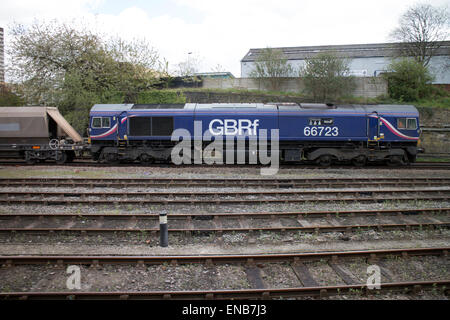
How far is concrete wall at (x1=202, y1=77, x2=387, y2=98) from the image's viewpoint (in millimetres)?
30453

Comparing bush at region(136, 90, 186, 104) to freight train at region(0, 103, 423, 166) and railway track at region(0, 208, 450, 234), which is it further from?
railway track at region(0, 208, 450, 234)

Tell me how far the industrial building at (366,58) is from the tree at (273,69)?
1828 mm

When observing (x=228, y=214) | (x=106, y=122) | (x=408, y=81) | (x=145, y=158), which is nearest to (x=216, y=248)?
(x=228, y=214)

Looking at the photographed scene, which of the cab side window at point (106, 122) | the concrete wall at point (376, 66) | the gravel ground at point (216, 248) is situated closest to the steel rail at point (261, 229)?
the gravel ground at point (216, 248)

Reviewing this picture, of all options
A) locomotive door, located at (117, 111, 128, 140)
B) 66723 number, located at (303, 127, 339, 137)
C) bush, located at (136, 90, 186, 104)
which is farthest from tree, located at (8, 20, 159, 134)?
66723 number, located at (303, 127, 339, 137)

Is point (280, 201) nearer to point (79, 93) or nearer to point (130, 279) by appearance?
point (130, 279)

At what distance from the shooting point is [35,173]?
16.0 m

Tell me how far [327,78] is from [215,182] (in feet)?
68.7

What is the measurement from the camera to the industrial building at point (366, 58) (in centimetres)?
3503

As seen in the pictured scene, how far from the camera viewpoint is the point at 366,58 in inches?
1608

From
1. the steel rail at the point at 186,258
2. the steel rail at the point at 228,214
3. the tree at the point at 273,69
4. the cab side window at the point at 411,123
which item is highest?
the tree at the point at 273,69

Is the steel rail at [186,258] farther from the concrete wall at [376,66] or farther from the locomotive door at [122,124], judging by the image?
the concrete wall at [376,66]

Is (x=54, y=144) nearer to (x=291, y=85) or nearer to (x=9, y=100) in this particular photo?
(x=9, y=100)

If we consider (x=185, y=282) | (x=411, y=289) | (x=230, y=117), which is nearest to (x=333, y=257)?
(x=411, y=289)
